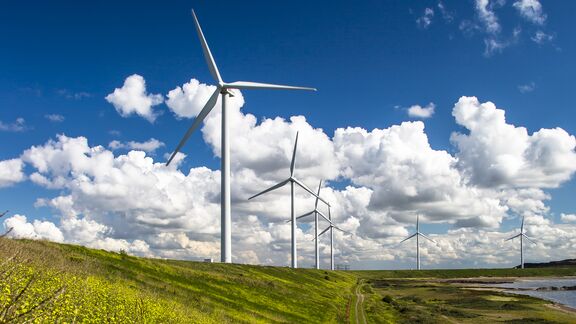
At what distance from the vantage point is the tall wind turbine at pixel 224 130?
88.5m

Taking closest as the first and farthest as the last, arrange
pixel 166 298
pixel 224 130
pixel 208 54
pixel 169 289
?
pixel 166 298 < pixel 169 289 < pixel 224 130 < pixel 208 54

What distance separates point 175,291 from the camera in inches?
2347

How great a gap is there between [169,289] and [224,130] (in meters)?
38.1

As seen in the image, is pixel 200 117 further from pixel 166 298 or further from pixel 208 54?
pixel 166 298

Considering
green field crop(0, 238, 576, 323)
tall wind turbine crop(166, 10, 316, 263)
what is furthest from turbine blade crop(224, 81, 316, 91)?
green field crop(0, 238, 576, 323)

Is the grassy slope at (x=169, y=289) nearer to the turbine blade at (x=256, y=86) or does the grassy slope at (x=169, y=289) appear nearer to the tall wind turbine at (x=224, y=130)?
the tall wind turbine at (x=224, y=130)

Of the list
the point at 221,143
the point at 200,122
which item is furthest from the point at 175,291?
the point at 200,122

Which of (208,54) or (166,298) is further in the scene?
(208,54)

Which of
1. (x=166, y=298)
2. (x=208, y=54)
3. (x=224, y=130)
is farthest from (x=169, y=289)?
(x=208, y=54)

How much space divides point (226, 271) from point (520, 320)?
5724 centimetres

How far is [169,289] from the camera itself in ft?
195

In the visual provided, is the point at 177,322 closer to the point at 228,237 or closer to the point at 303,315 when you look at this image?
the point at 303,315

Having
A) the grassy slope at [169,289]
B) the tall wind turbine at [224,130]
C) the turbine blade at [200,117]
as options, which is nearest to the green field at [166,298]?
the grassy slope at [169,289]

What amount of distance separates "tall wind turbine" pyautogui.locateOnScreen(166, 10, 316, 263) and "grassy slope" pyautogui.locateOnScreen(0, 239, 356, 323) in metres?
7.71
